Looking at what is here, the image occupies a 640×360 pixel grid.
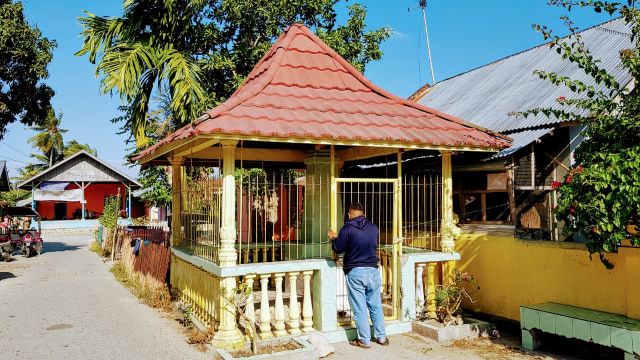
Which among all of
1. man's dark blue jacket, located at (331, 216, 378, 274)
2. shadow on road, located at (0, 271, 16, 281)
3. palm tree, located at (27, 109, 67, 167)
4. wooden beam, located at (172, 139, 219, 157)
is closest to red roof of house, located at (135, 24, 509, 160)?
wooden beam, located at (172, 139, 219, 157)

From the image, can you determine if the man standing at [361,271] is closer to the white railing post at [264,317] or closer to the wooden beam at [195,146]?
the white railing post at [264,317]

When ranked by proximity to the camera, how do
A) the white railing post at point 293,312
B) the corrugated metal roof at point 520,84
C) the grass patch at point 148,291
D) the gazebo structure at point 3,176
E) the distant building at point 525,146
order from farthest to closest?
1. the gazebo structure at point 3,176
2. the corrugated metal roof at point 520,84
3. the distant building at point 525,146
4. the grass patch at point 148,291
5. the white railing post at point 293,312

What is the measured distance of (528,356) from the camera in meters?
6.02

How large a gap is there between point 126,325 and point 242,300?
2.56 m

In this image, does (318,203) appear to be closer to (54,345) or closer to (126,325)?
(126,325)

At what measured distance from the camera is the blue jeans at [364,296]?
6.16m

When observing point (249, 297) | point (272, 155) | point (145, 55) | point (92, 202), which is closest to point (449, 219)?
point (249, 297)

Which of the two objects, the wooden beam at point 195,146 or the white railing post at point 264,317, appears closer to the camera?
the wooden beam at point 195,146

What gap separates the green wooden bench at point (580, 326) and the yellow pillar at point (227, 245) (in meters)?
3.58

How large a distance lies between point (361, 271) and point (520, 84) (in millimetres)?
9112

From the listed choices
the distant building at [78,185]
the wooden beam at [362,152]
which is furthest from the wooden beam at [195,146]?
the distant building at [78,185]

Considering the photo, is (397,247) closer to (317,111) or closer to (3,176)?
(317,111)

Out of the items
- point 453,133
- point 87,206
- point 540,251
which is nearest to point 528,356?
point 540,251

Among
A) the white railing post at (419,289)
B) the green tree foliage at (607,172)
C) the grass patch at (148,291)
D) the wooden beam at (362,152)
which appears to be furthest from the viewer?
the grass patch at (148,291)
